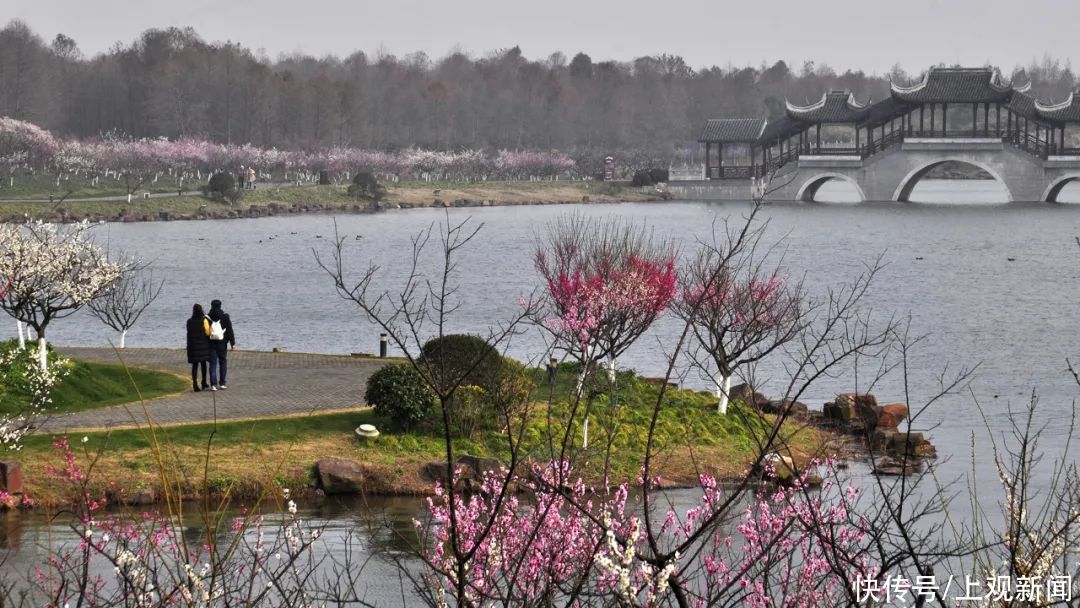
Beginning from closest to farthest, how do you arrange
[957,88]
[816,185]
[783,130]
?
[957,88] < [783,130] < [816,185]

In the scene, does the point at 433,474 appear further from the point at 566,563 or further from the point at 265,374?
the point at 566,563

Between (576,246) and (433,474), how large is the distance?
10.1 m

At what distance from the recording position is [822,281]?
245ft

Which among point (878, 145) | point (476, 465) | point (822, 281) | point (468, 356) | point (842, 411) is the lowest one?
point (822, 281)

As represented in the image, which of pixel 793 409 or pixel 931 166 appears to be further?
pixel 931 166

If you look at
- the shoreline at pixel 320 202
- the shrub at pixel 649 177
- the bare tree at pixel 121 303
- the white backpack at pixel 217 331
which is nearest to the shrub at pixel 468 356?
the white backpack at pixel 217 331

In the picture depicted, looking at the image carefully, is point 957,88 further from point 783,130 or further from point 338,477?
point 338,477

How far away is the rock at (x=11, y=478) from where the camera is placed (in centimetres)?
2217

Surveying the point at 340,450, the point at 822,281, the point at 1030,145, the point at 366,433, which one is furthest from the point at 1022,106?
the point at 340,450

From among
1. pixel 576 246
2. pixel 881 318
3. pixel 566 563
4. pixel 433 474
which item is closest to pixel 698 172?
pixel 881 318

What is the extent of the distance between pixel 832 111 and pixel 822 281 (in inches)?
2148

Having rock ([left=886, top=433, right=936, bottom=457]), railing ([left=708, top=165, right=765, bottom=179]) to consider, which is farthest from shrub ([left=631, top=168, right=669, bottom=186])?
rock ([left=886, top=433, right=936, bottom=457])

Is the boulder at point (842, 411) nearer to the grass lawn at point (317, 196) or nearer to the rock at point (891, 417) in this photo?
the rock at point (891, 417)

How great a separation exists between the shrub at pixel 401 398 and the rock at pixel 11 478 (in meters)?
5.96
